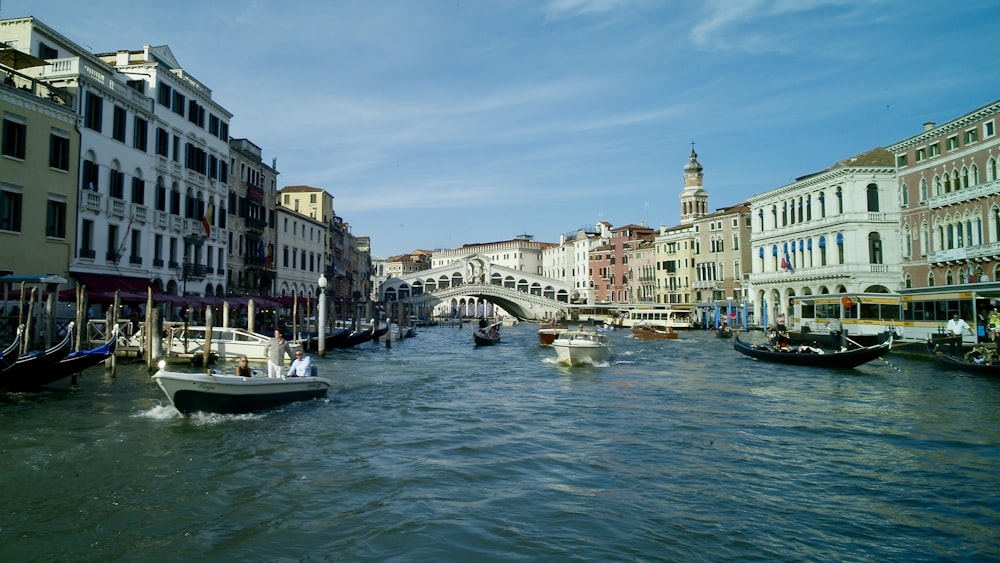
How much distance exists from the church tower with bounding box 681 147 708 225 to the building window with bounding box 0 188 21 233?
55.8 meters

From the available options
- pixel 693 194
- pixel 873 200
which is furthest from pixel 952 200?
pixel 693 194

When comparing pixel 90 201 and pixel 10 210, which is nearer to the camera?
pixel 10 210

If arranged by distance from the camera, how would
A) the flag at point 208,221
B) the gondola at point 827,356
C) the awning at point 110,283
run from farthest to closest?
the flag at point 208,221, the awning at point 110,283, the gondola at point 827,356

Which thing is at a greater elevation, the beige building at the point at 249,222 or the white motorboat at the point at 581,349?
the beige building at the point at 249,222

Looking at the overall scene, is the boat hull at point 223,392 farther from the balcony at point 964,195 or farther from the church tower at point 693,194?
the church tower at point 693,194

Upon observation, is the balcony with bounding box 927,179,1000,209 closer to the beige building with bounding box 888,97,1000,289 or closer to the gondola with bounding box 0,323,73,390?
the beige building with bounding box 888,97,1000,289

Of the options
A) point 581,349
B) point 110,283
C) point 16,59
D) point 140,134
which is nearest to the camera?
point 16,59

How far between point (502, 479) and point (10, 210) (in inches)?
686

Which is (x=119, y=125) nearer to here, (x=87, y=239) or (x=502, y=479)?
(x=87, y=239)

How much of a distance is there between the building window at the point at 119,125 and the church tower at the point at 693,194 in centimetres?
5172

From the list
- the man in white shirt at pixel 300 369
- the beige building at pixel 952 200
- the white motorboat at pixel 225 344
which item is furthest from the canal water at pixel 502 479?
the beige building at pixel 952 200

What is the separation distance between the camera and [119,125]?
896 inches

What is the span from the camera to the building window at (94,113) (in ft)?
68.9

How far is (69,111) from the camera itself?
19.8 meters
